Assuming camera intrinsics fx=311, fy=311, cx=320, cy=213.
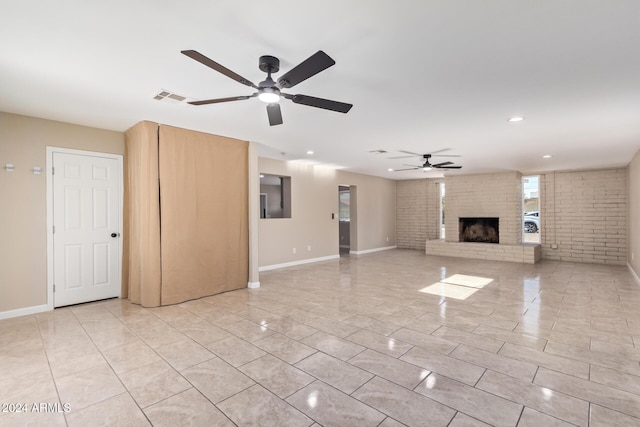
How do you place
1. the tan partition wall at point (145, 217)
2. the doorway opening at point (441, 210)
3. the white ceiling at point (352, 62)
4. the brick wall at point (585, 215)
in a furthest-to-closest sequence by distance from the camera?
the doorway opening at point (441, 210), the brick wall at point (585, 215), the tan partition wall at point (145, 217), the white ceiling at point (352, 62)

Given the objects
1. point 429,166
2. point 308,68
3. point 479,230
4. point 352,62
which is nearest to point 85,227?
point 308,68

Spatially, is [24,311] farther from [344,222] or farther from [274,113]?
[344,222]

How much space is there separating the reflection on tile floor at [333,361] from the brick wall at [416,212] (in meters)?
5.55

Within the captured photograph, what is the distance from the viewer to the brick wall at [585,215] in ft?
24.4

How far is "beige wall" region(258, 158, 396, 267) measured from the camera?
6992 millimetres

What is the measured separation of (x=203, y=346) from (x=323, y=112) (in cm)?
279

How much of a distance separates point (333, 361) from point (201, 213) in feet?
9.87

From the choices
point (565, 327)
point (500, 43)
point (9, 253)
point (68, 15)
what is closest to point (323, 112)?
point (500, 43)

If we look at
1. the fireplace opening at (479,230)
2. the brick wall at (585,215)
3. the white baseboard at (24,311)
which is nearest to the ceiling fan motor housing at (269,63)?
the white baseboard at (24,311)

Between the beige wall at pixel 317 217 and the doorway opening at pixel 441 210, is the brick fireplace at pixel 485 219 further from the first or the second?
the beige wall at pixel 317 217

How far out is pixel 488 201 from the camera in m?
8.76

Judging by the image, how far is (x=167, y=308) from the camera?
412cm

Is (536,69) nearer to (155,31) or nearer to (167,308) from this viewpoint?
(155,31)

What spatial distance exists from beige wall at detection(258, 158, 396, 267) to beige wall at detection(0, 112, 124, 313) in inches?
140
